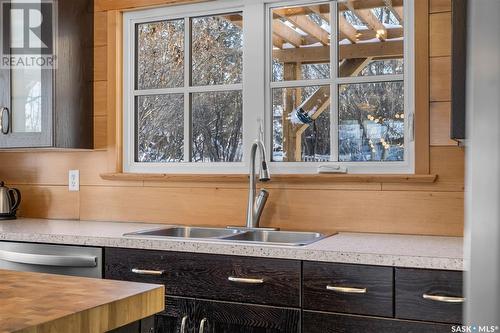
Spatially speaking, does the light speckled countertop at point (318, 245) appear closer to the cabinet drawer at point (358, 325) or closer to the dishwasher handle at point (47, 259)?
the dishwasher handle at point (47, 259)

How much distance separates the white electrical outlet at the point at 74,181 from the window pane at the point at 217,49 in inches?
32.3

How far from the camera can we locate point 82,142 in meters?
2.87

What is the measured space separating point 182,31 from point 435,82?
1.27 meters

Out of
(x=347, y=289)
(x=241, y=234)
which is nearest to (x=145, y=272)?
(x=241, y=234)

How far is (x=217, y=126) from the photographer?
275cm

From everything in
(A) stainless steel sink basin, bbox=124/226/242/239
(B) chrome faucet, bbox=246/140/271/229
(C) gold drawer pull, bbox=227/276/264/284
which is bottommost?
(C) gold drawer pull, bbox=227/276/264/284

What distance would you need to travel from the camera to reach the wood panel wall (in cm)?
224

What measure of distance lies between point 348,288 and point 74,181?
179 cm

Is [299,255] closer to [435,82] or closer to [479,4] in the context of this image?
[435,82]

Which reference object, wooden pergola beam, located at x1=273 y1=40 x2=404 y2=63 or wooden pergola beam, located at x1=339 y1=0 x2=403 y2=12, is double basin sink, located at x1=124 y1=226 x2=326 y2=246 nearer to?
wooden pergola beam, located at x1=273 y1=40 x2=404 y2=63

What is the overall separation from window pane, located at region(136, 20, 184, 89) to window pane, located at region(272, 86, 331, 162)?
564 millimetres

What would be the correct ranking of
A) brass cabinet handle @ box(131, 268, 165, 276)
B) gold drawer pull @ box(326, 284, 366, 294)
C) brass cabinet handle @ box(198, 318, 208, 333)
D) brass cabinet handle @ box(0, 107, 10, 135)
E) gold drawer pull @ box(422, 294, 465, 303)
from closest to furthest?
gold drawer pull @ box(422, 294, 465, 303) → gold drawer pull @ box(326, 284, 366, 294) → brass cabinet handle @ box(198, 318, 208, 333) → brass cabinet handle @ box(131, 268, 165, 276) → brass cabinet handle @ box(0, 107, 10, 135)

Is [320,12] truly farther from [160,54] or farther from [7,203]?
[7,203]

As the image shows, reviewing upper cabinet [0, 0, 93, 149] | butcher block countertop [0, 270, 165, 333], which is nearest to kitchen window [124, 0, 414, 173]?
upper cabinet [0, 0, 93, 149]
